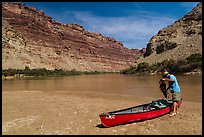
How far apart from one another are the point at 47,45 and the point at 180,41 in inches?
2803

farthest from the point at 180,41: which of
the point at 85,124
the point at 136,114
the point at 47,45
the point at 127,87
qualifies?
the point at 85,124

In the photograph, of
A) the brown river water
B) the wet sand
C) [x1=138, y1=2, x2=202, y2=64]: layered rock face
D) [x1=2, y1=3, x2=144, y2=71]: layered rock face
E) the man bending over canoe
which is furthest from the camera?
[x1=2, y1=3, x2=144, y2=71]: layered rock face

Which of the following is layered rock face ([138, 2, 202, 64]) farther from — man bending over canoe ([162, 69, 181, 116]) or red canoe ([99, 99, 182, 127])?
red canoe ([99, 99, 182, 127])

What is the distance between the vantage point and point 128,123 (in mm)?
8469

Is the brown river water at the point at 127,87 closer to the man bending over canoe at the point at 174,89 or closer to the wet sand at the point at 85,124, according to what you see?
the man bending over canoe at the point at 174,89

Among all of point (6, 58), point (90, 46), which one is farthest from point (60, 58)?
point (90, 46)

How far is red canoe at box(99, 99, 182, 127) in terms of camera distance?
7992 millimetres

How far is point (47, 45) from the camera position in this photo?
122 m

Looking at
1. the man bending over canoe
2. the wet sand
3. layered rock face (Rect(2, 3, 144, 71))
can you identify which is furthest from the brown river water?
layered rock face (Rect(2, 3, 144, 71))

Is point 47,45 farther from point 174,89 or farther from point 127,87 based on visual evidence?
point 174,89

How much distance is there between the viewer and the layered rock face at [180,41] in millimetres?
64250

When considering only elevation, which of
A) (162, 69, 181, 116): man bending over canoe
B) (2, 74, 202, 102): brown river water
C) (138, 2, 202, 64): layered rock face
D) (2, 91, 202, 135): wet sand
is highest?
(138, 2, 202, 64): layered rock face

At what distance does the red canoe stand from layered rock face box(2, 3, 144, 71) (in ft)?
260

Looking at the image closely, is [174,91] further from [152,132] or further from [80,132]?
[80,132]
